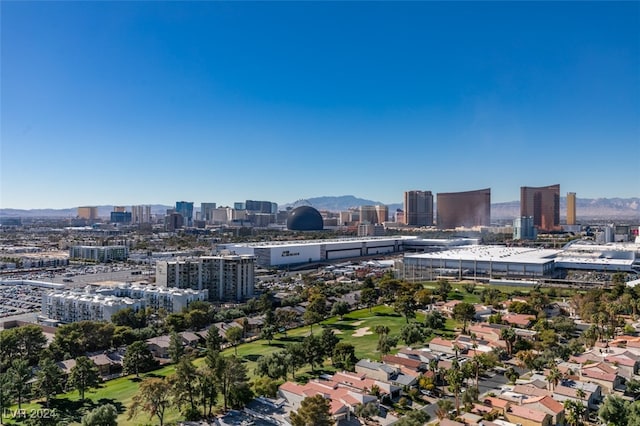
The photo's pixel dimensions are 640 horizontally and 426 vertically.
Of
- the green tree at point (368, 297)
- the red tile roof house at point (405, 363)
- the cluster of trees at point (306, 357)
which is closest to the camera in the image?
the cluster of trees at point (306, 357)

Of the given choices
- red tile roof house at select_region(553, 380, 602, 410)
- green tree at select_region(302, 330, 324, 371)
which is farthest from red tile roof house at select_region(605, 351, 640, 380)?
green tree at select_region(302, 330, 324, 371)

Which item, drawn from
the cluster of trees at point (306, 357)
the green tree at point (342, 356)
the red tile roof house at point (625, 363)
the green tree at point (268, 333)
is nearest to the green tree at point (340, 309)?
the green tree at point (268, 333)

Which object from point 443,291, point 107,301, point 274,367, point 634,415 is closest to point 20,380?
point 274,367

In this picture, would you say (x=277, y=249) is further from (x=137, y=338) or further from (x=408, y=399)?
(x=408, y=399)

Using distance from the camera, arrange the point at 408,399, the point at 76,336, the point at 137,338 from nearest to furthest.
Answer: the point at 408,399, the point at 76,336, the point at 137,338

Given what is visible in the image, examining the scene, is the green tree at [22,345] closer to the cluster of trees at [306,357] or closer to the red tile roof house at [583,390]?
the cluster of trees at [306,357]

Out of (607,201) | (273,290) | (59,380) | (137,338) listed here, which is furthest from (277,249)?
(607,201)

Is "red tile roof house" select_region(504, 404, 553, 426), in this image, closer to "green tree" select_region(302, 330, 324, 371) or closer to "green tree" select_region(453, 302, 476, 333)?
"green tree" select_region(302, 330, 324, 371)
